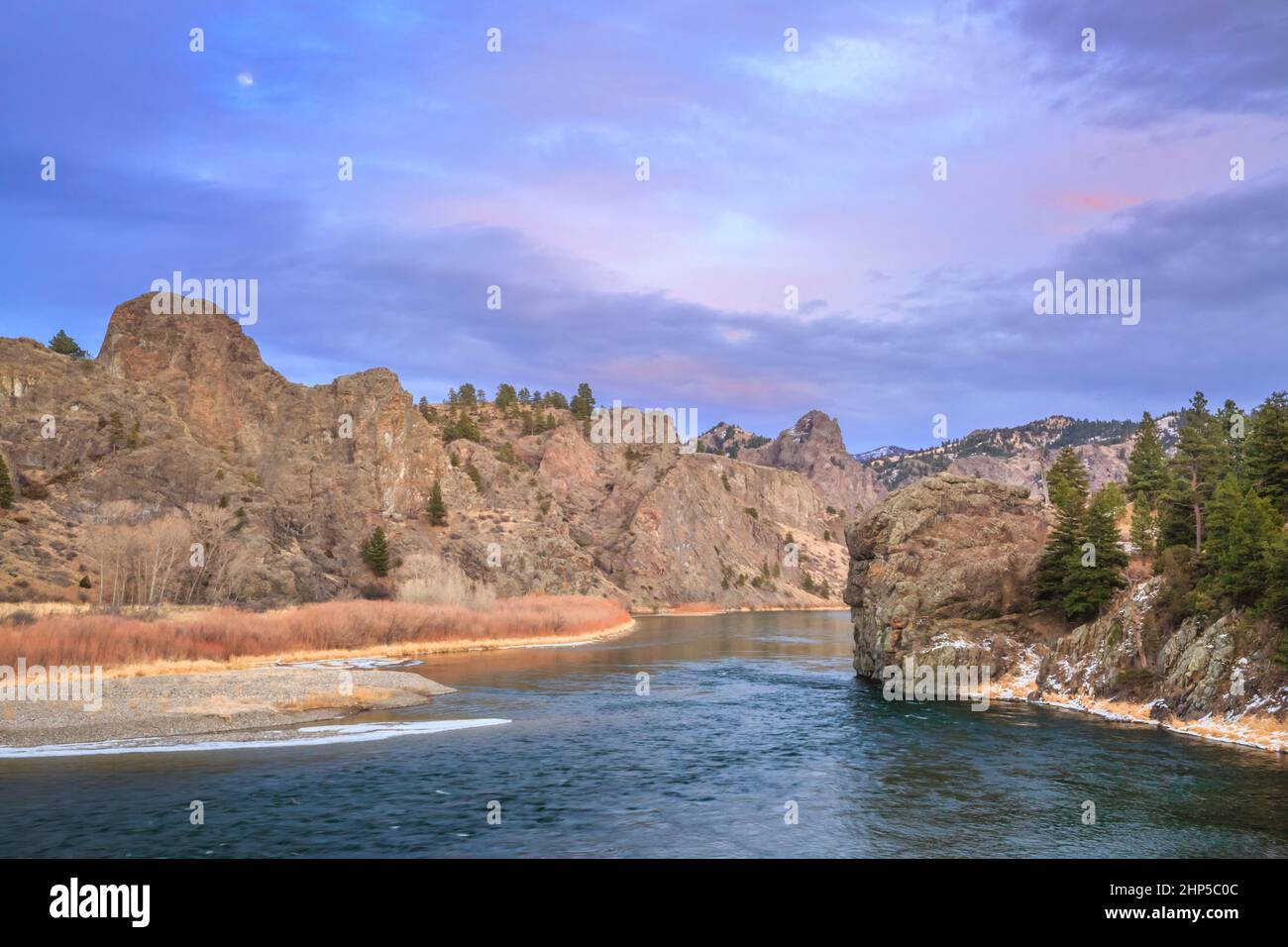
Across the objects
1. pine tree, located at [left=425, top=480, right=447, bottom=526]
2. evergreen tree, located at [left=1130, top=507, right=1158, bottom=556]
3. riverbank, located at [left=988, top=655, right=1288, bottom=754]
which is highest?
pine tree, located at [left=425, top=480, right=447, bottom=526]

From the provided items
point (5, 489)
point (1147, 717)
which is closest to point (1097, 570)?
point (1147, 717)

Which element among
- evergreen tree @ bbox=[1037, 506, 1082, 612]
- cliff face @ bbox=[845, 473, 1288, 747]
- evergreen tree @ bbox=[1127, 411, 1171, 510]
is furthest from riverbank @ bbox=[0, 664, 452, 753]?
evergreen tree @ bbox=[1127, 411, 1171, 510]

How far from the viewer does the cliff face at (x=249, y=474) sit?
337 ft

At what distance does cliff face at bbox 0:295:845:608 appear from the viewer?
337 feet

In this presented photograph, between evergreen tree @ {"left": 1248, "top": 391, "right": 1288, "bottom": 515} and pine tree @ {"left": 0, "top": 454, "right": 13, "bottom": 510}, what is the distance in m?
115

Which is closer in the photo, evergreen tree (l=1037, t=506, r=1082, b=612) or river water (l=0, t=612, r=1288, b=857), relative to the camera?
river water (l=0, t=612, r=1288, b=857)

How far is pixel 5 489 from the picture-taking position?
302ft

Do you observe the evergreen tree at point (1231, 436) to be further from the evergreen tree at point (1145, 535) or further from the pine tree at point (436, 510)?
the pine tree at point (436, 510)

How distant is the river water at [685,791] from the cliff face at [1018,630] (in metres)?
3.27

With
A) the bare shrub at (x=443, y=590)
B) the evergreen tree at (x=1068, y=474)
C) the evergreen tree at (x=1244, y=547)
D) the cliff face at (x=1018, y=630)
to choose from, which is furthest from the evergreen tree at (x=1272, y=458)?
the bare shrub at (x=443, y=590)

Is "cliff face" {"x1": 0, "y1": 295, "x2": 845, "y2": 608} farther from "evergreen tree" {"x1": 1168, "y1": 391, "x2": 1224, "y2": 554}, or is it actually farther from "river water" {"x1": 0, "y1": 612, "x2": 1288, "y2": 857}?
"evergreen tree" {"x1": 1168, "y1": 391, "x2": 1224, "y2": 554}

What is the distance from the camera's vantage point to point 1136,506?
72.2 m
